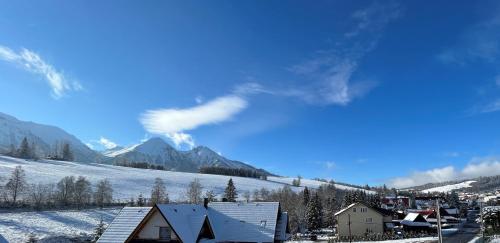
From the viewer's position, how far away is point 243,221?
149 feet

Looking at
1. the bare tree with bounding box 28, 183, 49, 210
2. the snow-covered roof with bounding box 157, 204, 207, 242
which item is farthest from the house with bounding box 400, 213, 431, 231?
the bare tree with bounding box 28, 183, 49, 210

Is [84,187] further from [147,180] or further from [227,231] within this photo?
[227,231]

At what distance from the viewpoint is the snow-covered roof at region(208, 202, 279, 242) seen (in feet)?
143

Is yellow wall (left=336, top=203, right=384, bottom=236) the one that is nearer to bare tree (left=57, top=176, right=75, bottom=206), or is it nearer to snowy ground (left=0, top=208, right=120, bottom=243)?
snowy ground (left=0, top=208, right=120, bottom=243)

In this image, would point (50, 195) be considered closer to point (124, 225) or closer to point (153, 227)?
point (124, 225)

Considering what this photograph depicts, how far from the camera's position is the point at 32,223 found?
83.2 meters

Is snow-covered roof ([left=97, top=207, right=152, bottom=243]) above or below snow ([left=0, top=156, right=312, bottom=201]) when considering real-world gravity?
below

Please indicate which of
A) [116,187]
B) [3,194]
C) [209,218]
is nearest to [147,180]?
[116,187]

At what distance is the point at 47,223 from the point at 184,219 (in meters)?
56.4

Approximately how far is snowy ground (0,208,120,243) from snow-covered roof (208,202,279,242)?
38.9 m

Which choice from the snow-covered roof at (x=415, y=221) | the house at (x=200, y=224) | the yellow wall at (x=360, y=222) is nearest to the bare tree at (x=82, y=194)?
the yellow wall at (x=360, y=222)

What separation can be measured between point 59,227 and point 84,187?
164 feet

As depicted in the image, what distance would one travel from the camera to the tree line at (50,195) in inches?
4318

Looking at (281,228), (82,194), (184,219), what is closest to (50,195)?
(82,194)
